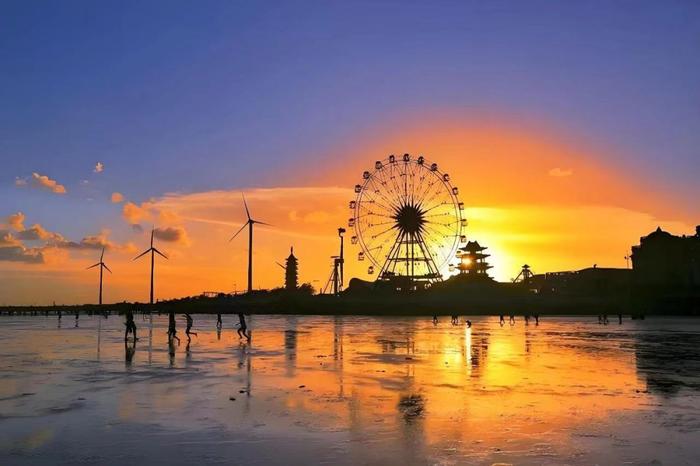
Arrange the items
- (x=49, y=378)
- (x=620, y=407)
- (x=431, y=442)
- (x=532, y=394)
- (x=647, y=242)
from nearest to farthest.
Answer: (x=431, y=442)
(x=620, y=407)
(x=532, y=394)
(x=49, y=378)
(x=647, y=242)

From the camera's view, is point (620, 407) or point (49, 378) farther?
point (49, 378)

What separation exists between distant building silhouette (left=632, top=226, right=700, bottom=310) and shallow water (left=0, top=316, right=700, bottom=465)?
108077mm

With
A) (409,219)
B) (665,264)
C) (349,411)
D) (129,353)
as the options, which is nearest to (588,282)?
(665,264)

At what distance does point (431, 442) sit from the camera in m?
12.5

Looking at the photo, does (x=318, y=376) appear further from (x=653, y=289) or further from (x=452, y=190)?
(x=653, y=289)

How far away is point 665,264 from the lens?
5379 inches

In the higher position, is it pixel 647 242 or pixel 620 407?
pixel 647 242

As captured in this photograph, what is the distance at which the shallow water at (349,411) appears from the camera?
11664mm

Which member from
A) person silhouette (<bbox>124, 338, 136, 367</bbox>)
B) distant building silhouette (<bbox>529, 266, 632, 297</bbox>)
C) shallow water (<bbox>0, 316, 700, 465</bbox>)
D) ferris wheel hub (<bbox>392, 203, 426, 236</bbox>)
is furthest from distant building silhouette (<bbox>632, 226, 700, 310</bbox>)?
person silhouette (<bbox>124, 338, 136, 367</bbox>)

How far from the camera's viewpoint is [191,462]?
35.7 feet

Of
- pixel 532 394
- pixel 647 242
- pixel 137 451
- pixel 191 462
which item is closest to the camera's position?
pixel 191 462

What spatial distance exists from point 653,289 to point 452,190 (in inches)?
1866

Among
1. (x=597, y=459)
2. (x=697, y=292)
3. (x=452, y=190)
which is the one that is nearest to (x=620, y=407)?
(x=597, y=459)

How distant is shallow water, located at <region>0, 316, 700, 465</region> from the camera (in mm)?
11664
